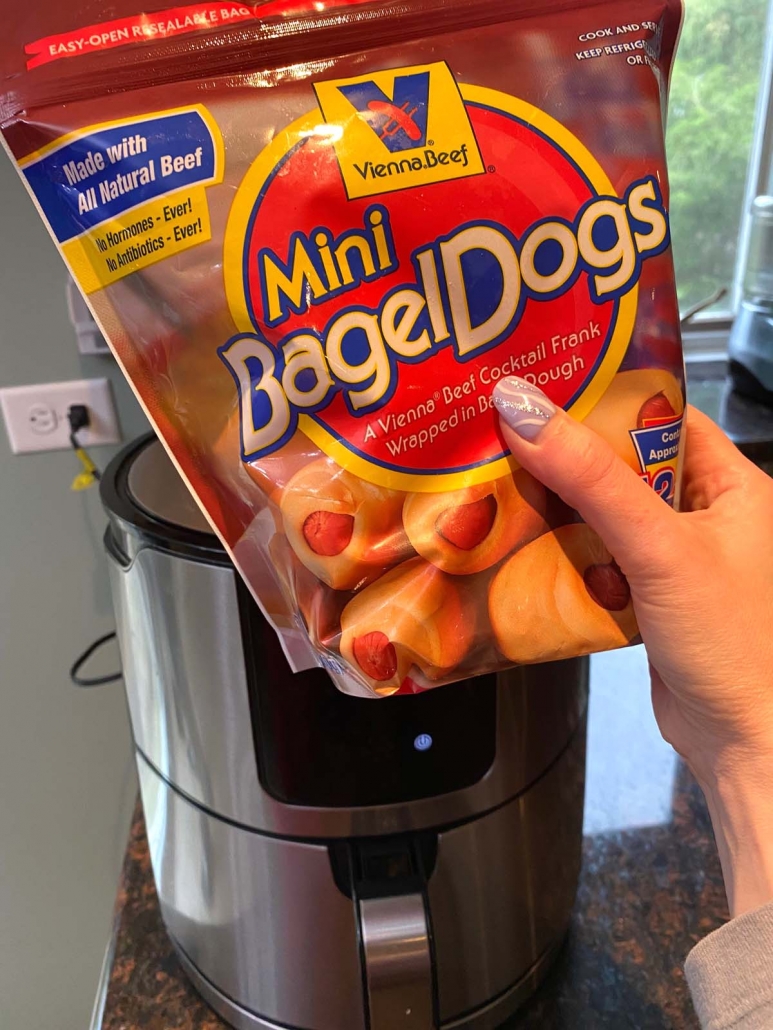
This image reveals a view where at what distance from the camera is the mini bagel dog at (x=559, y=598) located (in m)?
0.43

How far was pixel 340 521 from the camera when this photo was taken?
16.6 inches

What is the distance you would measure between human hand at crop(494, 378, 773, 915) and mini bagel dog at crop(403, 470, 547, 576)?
0.06 feet

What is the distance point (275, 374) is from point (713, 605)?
0.27 m

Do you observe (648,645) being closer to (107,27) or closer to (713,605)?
(713,605)

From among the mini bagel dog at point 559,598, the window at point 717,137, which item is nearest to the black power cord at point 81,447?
the mini bagel dog at point 559,598

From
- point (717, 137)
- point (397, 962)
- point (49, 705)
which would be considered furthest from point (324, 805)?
point (717, 137)

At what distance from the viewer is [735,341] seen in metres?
1.18

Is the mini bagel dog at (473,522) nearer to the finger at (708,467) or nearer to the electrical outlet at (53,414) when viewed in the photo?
the finger at (708,467)

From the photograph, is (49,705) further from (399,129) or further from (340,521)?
(399,129)

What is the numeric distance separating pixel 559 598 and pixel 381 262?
0.63 feet

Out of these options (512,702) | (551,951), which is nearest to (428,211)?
(512,702)

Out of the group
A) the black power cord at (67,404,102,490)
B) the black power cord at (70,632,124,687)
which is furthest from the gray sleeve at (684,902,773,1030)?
the black power cord at (67,404,102,490)

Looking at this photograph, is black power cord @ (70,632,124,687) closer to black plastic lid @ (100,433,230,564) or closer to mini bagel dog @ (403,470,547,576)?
black plastic lid @ (100,433,230,564)

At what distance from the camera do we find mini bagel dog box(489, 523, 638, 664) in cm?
43
